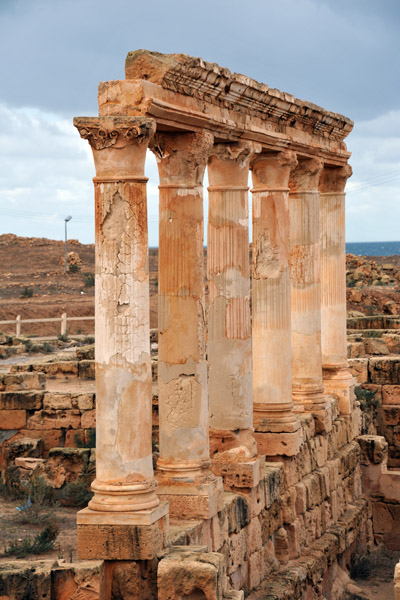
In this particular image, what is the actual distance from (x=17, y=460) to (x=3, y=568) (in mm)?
6232

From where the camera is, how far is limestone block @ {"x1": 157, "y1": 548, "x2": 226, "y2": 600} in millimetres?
11664

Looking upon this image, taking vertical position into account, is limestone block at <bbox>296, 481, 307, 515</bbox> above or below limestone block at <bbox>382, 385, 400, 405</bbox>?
below

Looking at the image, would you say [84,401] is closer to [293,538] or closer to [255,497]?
[293,538]

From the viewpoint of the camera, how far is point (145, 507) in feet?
39.4

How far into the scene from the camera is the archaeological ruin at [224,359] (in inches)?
476

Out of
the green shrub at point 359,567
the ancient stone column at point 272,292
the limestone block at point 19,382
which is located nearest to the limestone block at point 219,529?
the ancient stone column at point 272,292

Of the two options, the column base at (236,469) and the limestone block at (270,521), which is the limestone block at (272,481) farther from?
the column base at (236,469)

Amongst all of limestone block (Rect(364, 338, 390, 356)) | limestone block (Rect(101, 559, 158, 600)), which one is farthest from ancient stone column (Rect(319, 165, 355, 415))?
limestone block (Rect(101, 559, 158, 600))

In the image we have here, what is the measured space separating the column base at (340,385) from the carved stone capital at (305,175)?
3.89m

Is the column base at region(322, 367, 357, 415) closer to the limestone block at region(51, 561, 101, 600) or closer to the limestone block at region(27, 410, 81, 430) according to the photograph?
the limestone block at region(27, 410, 81, 430)

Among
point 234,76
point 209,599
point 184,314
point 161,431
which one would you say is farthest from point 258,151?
point 209,599

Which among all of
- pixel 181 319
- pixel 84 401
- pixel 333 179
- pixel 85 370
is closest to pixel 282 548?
pixel 84 401

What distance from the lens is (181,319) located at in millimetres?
13680

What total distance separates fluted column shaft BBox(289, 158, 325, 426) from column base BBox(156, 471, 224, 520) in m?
5.77
